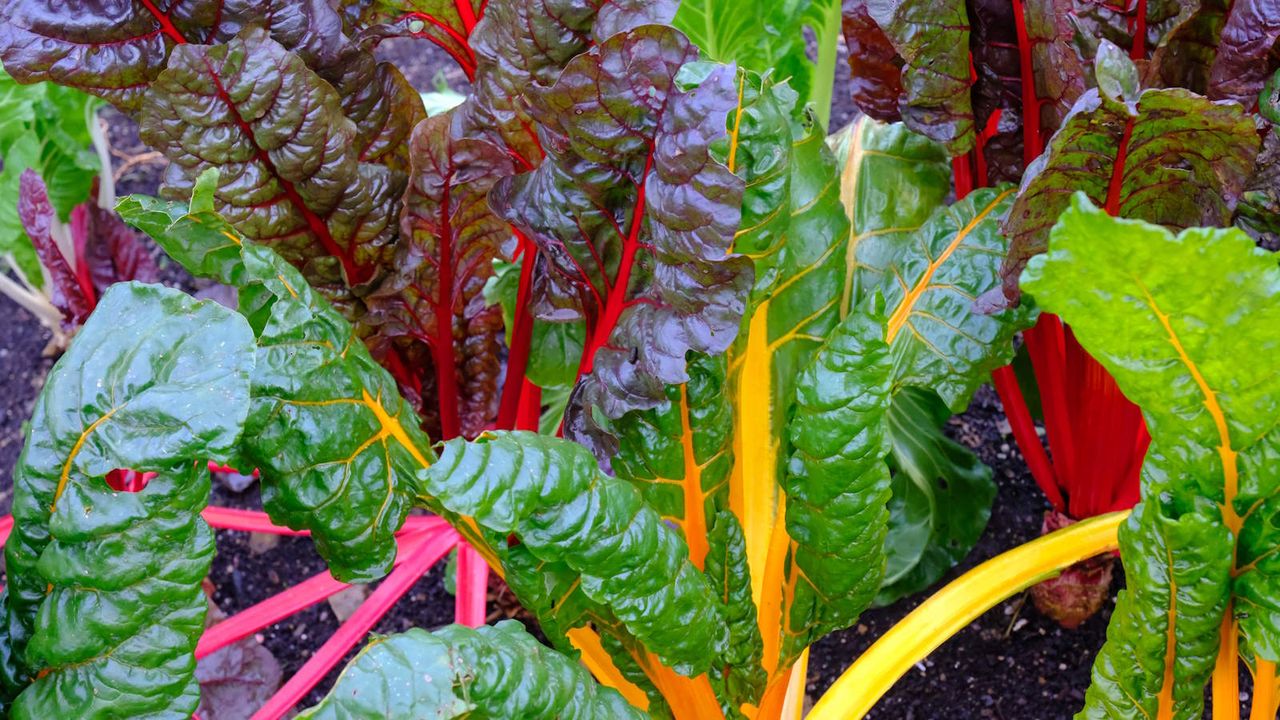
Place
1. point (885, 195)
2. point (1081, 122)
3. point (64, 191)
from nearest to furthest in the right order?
point (1081, 122) < point (885, 195) < point (64, 191)

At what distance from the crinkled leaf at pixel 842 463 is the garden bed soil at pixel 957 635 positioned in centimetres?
40

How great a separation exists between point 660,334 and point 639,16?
12.0 inches

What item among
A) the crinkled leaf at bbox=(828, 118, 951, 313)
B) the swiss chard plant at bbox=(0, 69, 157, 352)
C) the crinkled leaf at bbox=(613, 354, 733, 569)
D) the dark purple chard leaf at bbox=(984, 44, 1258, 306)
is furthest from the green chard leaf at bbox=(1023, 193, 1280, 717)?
the swiss chard plant at bbox=(0, 69, 157, 352)

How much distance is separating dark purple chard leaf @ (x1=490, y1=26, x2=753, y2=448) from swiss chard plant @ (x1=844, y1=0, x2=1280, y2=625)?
0.30 m

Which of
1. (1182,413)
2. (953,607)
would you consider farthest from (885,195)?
(1182,413)

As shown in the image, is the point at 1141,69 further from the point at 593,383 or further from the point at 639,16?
the point at 593,383

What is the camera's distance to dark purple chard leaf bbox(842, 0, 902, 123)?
139 centimetres

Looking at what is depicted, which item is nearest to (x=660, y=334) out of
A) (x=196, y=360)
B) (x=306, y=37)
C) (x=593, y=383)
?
(x=593, y=383)

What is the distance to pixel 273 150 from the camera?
4.24 feet

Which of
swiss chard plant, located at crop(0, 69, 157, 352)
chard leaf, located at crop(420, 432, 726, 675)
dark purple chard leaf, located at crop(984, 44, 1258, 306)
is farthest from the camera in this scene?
swiss chard plant, located at crop(0, 69, 157, 352)

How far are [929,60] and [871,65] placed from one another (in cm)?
15

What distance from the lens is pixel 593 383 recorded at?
1.21 m

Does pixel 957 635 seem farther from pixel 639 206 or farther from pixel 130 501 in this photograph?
pixel 130 501

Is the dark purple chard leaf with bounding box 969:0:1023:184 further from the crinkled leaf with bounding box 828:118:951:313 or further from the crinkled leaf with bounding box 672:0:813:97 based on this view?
the crinkled leaf with bounding box 672:0:813:97
